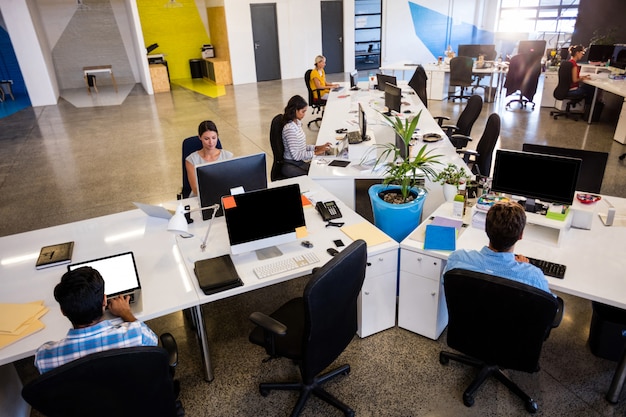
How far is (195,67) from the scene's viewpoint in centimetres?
1477

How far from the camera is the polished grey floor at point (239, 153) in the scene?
261 cm

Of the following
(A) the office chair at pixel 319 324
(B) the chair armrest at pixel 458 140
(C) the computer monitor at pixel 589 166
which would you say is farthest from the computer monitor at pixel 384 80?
(A) the office chair at pixel 319 324

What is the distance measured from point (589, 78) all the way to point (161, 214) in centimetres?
806

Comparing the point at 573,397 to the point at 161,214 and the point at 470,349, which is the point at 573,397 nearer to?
the point at 470,349

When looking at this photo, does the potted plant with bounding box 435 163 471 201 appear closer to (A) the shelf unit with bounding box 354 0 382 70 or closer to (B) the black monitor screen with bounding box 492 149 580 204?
(B) the black monitor screen with bounding box 492 149 580 204

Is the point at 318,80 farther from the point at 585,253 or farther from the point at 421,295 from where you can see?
the point at 585,253

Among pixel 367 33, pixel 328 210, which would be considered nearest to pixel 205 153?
pixel 328 210

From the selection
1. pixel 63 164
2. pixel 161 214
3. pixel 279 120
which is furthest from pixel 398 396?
pixel 63 164

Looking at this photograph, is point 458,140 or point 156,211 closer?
point 156,211

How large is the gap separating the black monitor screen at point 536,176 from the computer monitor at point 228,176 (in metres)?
1.64

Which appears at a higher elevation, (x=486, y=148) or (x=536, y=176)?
(x=536, y=176)

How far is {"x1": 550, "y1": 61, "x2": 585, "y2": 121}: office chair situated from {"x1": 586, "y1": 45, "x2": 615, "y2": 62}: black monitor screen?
1390mm

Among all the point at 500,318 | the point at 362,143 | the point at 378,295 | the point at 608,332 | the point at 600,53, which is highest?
the point at 600,53

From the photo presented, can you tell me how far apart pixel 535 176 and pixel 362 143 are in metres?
1.85
